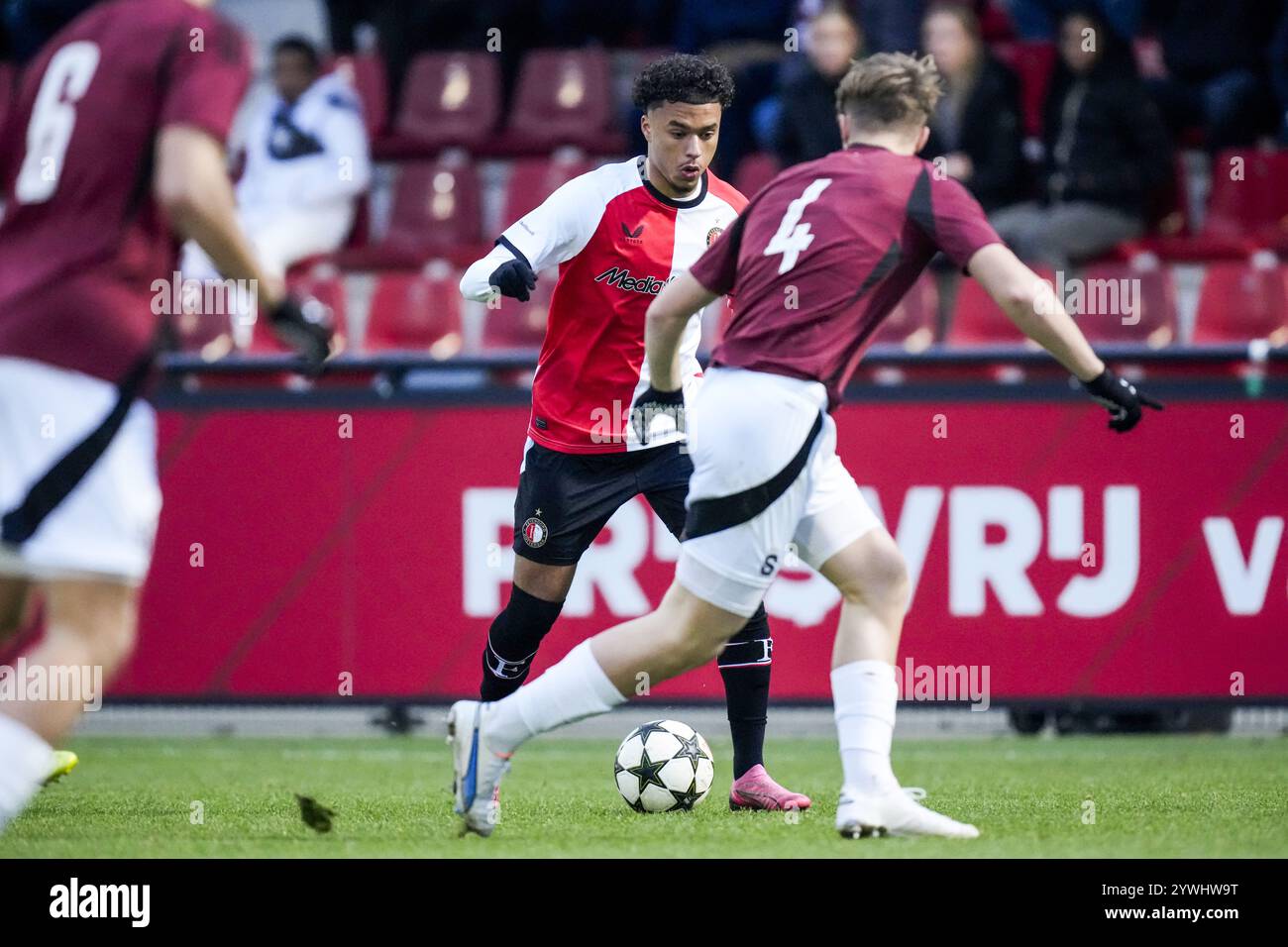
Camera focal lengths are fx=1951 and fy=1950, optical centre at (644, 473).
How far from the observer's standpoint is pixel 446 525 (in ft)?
29.6

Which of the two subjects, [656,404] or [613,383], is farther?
[613,383]

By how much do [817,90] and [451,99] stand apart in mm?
3269

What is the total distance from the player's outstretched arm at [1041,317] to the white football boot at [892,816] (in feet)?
3.76

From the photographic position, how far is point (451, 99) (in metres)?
13.3

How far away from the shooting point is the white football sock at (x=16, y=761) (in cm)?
413

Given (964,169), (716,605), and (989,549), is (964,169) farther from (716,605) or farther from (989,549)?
(716,605)

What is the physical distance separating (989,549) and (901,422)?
2.29 feet

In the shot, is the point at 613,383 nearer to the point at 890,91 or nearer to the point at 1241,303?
the point at 890,91

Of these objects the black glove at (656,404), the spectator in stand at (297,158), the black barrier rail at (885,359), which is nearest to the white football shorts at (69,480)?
the black glove at (656,404)

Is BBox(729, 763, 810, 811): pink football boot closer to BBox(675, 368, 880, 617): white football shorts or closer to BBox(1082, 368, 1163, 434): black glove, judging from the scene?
BBox(675, 368, 880, 617): white football shorts

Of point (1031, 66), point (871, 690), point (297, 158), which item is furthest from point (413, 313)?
point (871, 690)

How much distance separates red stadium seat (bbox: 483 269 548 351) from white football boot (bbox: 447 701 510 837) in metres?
5.32

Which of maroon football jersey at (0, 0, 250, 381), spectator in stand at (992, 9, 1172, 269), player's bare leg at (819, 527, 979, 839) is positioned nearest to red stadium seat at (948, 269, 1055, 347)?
spectator in stand at (992, 9, 1172, 269)
